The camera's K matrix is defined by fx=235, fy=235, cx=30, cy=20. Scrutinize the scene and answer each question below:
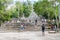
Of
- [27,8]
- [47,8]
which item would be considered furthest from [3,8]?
[27,8]

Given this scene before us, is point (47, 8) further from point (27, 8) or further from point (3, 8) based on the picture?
point (27, 8)

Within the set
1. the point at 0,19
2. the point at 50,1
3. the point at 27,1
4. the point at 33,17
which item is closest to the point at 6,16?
the point at 0,19

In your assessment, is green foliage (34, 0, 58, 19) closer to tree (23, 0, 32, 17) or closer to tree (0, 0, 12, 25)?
tree (0, 0, 12, 25)

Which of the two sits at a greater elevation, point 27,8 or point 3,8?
point 27,8

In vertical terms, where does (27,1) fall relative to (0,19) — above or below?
above

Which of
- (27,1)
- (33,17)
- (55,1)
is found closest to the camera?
(55,1)

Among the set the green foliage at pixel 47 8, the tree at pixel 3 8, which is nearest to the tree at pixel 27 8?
the green foliage at pixel 47 8

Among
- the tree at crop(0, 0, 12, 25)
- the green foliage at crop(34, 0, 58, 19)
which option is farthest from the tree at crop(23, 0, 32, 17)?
the tree at crop(0, 0, 12, 25)

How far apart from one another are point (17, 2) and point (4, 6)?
32488 mm

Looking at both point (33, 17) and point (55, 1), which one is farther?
point (33, 17)

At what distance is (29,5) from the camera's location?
9906 cm

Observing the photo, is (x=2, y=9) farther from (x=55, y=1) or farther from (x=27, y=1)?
(x=27, y=1)

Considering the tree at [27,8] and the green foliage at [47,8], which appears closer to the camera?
the green foliage at [47,8]

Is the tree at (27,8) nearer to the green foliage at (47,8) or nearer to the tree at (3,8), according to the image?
the green foliage at (47,8)
